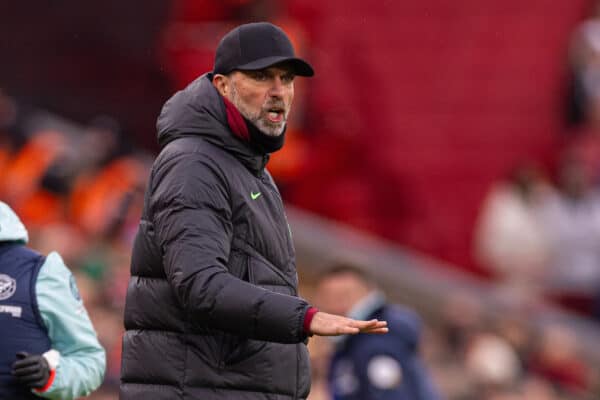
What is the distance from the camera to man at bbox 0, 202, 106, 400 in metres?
5.38

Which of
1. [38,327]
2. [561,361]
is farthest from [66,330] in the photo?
[561,361]

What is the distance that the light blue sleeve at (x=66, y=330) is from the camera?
545 centimetres

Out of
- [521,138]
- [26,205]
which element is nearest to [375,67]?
[521,138]

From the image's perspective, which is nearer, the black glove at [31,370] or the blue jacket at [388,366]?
the black glove at [31,370]

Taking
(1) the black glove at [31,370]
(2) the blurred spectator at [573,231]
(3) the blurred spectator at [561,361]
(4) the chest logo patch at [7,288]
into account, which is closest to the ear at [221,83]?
(4) the chest logo patch at [7,288]

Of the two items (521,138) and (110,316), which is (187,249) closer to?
(110,316)

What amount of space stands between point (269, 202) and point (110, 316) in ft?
20.4

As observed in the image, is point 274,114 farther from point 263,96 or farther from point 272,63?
point 272,63

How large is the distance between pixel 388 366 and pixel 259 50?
300cm

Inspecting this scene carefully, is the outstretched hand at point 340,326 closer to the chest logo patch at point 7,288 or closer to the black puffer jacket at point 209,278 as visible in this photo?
the black puffer jacket at point 209,278

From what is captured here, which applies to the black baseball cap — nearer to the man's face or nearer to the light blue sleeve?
the man's face

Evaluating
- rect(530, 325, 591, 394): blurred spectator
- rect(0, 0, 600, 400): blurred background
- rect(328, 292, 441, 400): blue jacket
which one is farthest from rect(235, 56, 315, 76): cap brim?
rect(530, 325, 591, 394): blurred spectator

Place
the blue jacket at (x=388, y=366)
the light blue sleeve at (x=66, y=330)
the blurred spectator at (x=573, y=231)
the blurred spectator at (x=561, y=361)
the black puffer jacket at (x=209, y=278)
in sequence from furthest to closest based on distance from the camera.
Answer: the blurred spectator at (x=573, y=231), the blurred spectator at (x=561, y=361), the blue jacket at (x=388, y=366), the light blue sleeve at (x=66, y=330), the black puffer jacket at (x=209, y=278)

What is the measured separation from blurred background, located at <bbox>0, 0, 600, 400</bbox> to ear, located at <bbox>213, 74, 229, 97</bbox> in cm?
683
